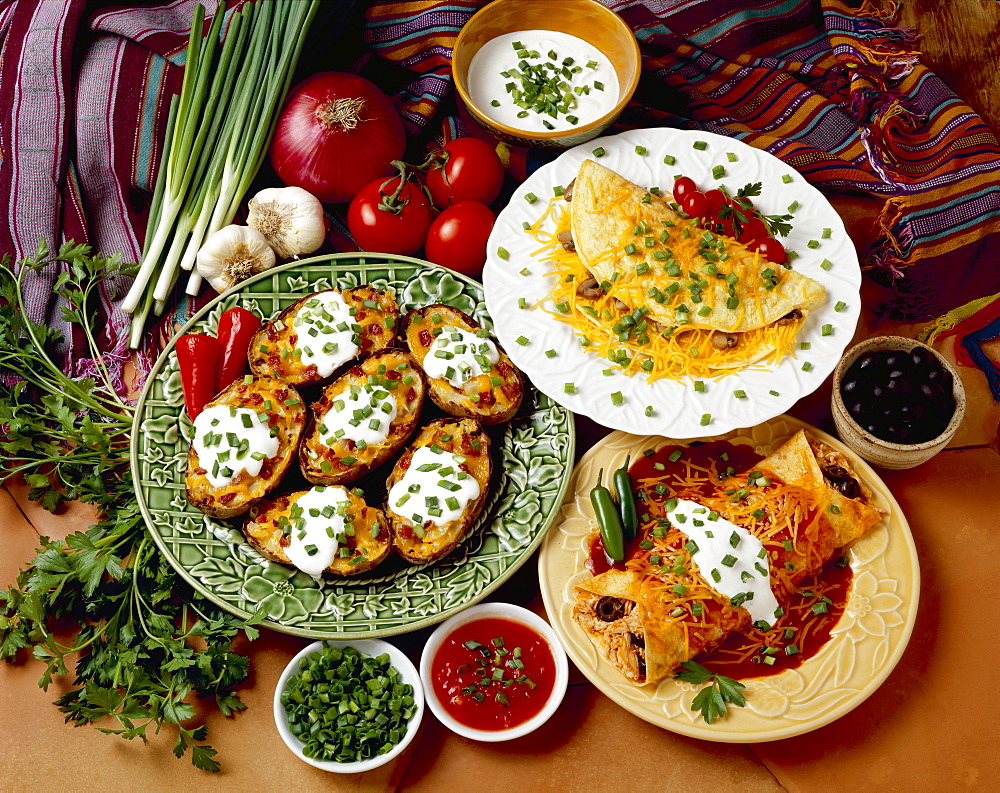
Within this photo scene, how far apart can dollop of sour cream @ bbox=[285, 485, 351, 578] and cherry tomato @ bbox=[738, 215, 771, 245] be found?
2142mm

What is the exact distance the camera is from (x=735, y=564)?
352cm

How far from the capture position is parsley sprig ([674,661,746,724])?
3.43 meters

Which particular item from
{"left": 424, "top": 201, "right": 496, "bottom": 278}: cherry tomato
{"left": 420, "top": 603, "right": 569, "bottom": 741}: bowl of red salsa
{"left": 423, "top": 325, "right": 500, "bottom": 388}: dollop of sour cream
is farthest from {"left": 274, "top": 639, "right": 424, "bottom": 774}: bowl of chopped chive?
{"left": 424, "top": 201, "right": 496, "bottom": 278}: cherry tomato

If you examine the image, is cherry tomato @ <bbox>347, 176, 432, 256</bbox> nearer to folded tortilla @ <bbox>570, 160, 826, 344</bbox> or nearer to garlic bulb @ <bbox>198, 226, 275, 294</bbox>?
garlic bulb @ <bbox>198, 226, 275, 294</bbox>

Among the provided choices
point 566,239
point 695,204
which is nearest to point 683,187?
point 695,204

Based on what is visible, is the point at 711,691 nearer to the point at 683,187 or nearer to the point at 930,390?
the point at 930,390

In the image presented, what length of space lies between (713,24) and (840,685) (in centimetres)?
330

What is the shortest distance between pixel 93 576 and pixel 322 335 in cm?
140

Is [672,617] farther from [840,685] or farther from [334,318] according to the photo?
[334,318]

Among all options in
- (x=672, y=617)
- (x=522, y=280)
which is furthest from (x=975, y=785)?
(x=522, y=280)

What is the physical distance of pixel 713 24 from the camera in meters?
4.42

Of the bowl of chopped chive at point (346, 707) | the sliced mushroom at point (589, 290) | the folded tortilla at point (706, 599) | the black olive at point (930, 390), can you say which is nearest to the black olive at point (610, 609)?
the folded tortilla at point (706, 599)

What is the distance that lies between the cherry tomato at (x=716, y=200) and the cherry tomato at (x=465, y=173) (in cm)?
112

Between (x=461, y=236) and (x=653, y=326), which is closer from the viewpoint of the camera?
(x=653, y=326)
